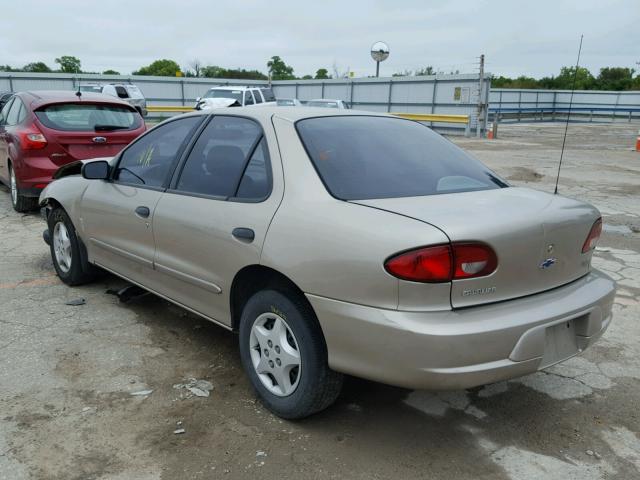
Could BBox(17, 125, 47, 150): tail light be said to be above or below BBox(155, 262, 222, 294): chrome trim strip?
above

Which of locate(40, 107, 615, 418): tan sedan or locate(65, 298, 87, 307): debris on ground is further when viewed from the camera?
locate(65, 298, 87, 307): debris on ground

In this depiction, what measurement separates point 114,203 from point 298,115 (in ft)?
5.32

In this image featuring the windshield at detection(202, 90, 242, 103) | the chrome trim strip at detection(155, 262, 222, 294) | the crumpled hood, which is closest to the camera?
the chrome trim strip at detection(155, 262, 222, 294)

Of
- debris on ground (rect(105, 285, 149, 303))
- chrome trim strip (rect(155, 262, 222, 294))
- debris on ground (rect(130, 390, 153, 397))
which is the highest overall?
chrome trim strip (rect(155, 262, 222, 294))

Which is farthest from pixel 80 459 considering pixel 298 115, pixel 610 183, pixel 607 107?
pixel 607 107

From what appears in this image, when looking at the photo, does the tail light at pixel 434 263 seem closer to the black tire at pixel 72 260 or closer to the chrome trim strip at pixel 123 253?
the chrome trim strip at pixel 123 253

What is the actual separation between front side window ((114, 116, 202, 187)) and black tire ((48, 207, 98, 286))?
873 millimetres

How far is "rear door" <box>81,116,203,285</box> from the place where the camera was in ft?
12.5

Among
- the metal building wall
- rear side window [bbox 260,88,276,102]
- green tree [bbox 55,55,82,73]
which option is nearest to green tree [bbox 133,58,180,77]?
green tree [bbox 55,55,82,73]

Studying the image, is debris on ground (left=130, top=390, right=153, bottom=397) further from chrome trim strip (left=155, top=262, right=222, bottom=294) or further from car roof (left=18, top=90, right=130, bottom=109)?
car roof (left=18, top=90, right=130, bottom=109)

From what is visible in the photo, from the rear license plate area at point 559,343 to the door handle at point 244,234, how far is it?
4.80 feet

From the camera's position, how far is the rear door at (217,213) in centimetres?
302

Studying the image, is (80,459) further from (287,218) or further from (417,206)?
(417,206)

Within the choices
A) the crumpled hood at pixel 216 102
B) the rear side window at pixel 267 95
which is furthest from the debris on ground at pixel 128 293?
the rear side window at pixel 267 95
